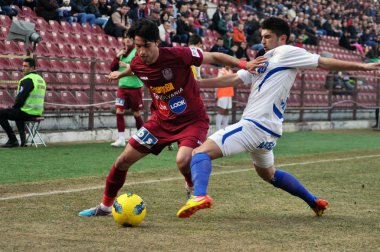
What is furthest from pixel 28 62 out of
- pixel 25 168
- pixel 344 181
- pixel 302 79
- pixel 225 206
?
pixel 302 79

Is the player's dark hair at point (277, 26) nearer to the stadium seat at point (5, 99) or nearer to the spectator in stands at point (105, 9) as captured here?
the stadium seat at point (5, 99)

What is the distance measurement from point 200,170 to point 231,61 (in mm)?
1157

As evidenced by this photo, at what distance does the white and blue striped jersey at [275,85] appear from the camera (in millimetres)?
7566

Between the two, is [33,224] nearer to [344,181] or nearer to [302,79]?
[344,181]

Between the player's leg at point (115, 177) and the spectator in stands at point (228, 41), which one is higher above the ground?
the player's leg at point (115, 177)

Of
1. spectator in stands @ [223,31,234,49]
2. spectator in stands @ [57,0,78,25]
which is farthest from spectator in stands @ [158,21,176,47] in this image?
spectator in stands @ [223,31,234,49]

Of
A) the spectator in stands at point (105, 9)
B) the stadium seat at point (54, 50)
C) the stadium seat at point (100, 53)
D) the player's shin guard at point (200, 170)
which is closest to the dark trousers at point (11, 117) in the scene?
the stadium seat at point (54, 50)

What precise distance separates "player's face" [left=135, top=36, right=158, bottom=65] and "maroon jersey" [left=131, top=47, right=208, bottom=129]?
0.08 metres

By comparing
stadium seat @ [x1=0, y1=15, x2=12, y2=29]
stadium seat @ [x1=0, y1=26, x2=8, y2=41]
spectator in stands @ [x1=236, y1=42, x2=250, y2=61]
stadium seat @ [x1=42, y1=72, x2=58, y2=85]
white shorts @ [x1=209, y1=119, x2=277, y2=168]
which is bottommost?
spectator in stands @ [x1=236, y1=42, x2=250, y2=61]

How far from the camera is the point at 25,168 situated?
12.2 metres

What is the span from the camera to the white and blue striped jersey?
7.57 m

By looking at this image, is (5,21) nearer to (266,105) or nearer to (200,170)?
(266,105)

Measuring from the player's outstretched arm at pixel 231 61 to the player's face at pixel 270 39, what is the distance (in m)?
0.27

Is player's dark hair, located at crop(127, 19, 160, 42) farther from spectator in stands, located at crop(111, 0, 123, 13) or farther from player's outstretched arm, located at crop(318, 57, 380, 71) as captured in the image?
spectator in stands, located at crop(111, 0, 123, 13)
